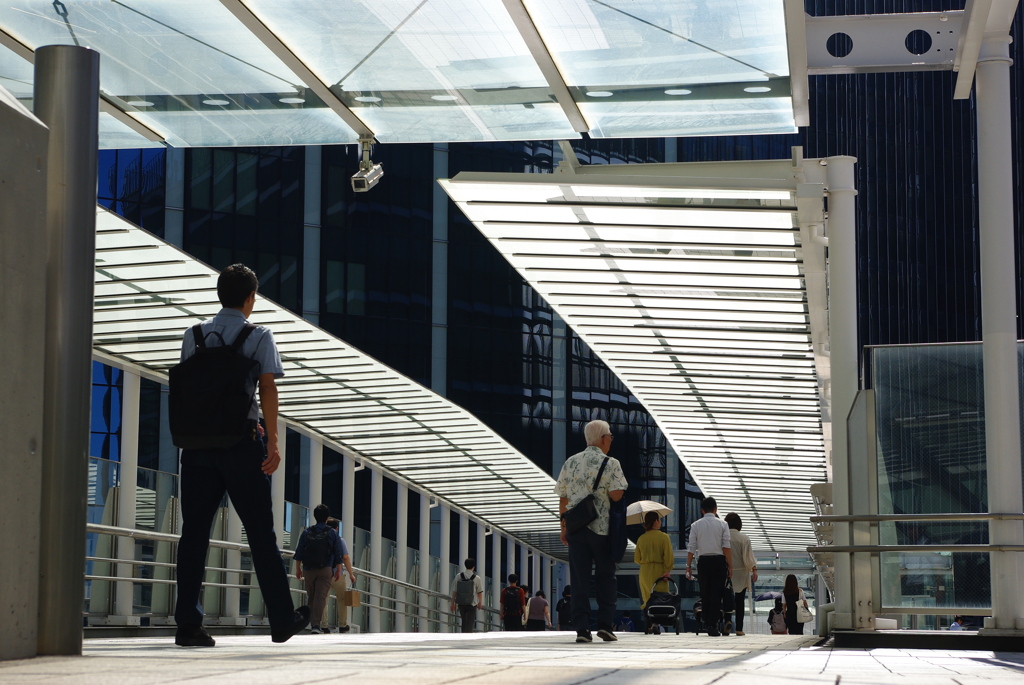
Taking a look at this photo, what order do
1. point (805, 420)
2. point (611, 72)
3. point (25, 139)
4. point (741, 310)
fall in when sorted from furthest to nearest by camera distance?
1. point (805, 420)
2. point (741, 310)
3. point (611, 72)
4. point (25, 139)

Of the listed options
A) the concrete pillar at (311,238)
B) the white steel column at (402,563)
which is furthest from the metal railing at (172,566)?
the concrete pillar at (311,238)

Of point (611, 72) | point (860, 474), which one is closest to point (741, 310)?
point (860, 474)

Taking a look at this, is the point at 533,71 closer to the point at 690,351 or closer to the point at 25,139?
the point at 25,139

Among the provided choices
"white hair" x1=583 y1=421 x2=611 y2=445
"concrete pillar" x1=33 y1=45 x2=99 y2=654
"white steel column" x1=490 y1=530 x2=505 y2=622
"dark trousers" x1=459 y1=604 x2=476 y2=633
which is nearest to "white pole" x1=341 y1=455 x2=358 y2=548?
"dark trousers" x1=459 y1=604 x2=476 y2=633

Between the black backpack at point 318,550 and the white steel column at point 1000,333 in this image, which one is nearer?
the white steel column at point 1000,333

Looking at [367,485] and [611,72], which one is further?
[367,485]

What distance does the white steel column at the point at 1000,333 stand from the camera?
8547mm

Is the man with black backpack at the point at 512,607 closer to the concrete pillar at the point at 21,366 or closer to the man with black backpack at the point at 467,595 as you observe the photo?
the man with black backpack at the point at 467,595

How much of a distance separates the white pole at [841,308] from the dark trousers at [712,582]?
6.84 feet

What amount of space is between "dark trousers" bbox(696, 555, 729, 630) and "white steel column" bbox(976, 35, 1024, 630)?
4.70m

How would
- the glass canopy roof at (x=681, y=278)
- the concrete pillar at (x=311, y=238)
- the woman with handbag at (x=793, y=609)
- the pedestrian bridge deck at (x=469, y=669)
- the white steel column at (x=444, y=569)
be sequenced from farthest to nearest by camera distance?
the concrete pillar at (x=311, y=238) < the white steel column at (x=444, y=569) < the woman with handbag at (x=793, y=609) < the glass canopy roof at (x=681, y=278) < the pedestrian bridge deck at (x=469, y=669)

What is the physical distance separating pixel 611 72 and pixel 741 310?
638 cm

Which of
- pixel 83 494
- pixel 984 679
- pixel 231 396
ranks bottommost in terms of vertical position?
pixel 984 679

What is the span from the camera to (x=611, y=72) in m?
9.39
